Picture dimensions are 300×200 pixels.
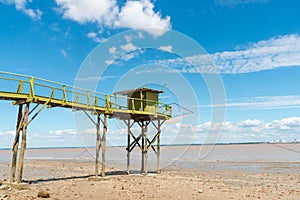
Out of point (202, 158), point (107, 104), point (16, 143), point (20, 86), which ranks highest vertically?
point (20, 86)

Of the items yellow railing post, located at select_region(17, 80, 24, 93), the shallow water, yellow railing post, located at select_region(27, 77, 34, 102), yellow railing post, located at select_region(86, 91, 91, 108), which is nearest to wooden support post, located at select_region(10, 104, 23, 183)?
yellow railing post, located at select_region(27, 77, 34, 102)

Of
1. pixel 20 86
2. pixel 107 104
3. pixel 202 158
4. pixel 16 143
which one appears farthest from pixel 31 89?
pixel 202 158

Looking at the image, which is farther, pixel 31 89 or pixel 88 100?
pixel 88 100

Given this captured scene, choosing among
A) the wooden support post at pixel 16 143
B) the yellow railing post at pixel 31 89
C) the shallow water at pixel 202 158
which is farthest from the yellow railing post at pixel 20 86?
the shallow water at pixel 202 158

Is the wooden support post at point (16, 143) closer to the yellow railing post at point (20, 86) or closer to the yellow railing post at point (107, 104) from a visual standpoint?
the yellow railing post at point (20, 86)

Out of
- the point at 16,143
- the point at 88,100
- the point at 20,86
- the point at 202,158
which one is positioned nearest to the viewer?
the point at 20,86

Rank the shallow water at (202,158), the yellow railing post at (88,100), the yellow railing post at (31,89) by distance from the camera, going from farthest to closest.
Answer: the shallow water at (202,158) → the yellow railing post at (88,100) → the yellow railing post at (31,89)

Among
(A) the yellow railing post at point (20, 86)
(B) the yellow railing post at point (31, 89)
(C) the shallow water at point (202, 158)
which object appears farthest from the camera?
(C) the shallow water at point (202, 158)

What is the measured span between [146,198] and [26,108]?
27.2 ft

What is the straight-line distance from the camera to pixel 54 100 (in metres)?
17.9

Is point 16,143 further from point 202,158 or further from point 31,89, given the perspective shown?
point 202,158

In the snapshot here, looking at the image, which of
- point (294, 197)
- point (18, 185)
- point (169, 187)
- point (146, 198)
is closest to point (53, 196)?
point (18, 185)

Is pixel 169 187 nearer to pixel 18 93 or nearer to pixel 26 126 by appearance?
pixel 26 126

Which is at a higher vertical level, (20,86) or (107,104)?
(20,86)
